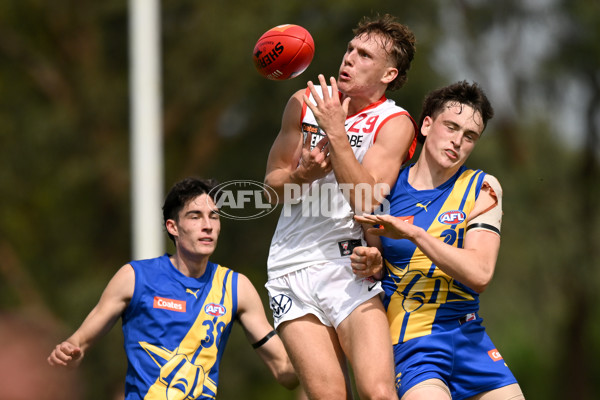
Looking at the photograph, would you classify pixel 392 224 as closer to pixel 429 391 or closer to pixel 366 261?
pixel 366 261

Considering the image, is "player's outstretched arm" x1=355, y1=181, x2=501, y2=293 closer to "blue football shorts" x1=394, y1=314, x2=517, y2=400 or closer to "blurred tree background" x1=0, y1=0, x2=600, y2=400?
"blue football shorts" x1=394, y1=314, x2=517, y2=400

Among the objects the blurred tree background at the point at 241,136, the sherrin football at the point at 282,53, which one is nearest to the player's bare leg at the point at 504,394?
the sherrin football at the point at 282,53

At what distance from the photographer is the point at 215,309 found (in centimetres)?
532

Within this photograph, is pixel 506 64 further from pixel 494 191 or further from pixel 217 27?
pixel 494 191

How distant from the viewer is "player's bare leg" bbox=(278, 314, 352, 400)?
4.56 meters

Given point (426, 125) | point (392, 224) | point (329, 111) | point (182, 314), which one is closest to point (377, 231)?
point (392, 224)

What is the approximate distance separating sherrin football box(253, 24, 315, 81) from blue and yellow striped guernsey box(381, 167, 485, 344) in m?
1.04

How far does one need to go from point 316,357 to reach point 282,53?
1.71 m

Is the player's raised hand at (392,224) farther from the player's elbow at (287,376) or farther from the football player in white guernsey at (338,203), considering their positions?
the player's elbow at (287,376)

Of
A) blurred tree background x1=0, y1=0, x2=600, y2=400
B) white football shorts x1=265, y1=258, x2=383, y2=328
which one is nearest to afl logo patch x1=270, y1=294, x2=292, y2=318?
white football shorts x1=265, y1=258, x2=383, y2=328

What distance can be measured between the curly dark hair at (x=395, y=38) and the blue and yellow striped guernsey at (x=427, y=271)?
742mm

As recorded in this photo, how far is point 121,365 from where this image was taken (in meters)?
17.1

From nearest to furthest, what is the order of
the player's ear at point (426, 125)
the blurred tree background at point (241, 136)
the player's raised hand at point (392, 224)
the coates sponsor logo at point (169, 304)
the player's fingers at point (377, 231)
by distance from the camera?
1. the player's raised hand at point (392, 224)
2. the player's fingers at point (377, 231)
3. the player's ear at point (426, 125)
4. the coates sponsor logo at point (169, 304)
5. the blurred tree background at point (241, 136)

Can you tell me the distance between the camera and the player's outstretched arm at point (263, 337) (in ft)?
17.7
